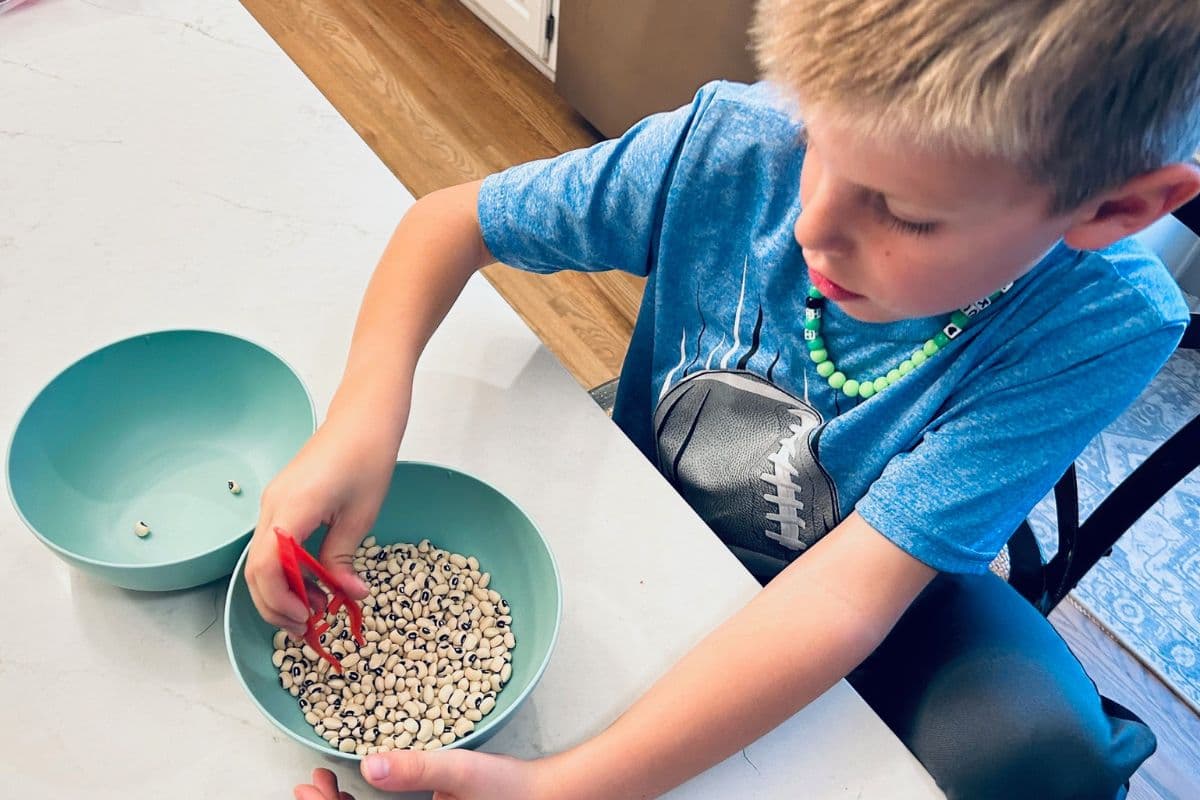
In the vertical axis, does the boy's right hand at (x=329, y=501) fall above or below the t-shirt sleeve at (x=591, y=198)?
below

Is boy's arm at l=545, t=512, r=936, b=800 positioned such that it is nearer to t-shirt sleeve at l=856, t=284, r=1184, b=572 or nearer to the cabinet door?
t-shirt sleeve at l=856, t=284, r=1184, b=572

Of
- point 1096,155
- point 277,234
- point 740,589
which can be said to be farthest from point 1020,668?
point 277,234

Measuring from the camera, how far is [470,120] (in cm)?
228

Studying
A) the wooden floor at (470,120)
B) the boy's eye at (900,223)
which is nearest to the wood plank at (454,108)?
the wooden floor at (470,120)

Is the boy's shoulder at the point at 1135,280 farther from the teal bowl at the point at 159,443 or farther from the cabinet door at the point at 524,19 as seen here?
the cabinet door at the point at 524,19

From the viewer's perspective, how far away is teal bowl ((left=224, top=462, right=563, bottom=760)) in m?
0.58

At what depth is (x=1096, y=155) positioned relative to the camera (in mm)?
493

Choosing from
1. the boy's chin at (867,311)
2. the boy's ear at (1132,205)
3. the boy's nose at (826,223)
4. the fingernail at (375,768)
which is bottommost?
the fingernail at (375,768)

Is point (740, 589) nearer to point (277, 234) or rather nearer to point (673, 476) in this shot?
Answer: point (673, 476)

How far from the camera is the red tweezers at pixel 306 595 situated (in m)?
0.57

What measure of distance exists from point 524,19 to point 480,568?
200cm

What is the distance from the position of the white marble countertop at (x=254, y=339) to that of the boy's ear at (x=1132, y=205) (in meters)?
0.33

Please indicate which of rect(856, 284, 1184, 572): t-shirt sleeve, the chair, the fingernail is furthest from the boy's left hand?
the chair

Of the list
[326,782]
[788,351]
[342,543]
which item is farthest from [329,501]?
[788,351]
